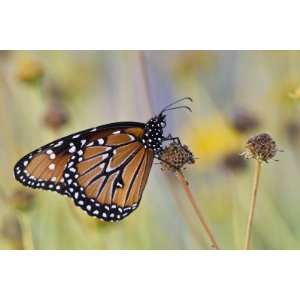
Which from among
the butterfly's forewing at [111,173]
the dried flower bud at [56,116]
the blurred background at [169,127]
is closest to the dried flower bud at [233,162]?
the blurred background at [169,127]

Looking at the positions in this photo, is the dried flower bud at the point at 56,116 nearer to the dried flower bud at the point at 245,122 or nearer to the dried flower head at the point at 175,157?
the dried flower head at the point at 175,157

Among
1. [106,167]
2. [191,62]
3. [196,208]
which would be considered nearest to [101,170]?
[106,167]

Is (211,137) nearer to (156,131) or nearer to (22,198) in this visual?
(156,131)

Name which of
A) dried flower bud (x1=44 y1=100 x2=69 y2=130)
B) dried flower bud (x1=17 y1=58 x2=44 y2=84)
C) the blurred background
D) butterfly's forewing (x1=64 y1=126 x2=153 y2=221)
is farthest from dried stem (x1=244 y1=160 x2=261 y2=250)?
dried flower bud (x1=17 y1=58 x2=44 y2=84)

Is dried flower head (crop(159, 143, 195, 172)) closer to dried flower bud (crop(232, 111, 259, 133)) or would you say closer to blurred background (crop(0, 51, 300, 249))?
blurred background (crop(0, 51, 300, 249))
